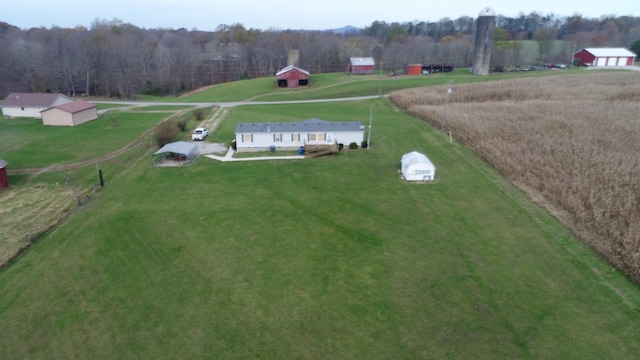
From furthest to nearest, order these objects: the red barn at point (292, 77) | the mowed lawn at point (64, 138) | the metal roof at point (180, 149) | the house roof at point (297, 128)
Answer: the red barn at point (292, 77) → the mowed lawn at point (64, 138) → the house roof at point (297, 128) → the metal roof at point (180, 149)

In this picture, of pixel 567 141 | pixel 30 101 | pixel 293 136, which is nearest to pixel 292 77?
pixel 293 136

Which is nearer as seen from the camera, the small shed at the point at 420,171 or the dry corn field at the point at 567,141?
the dry corn field at the point at 567,141

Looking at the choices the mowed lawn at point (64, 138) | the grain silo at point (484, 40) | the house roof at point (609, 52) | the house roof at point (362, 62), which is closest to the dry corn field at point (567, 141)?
the grain silo at point (484, 40)

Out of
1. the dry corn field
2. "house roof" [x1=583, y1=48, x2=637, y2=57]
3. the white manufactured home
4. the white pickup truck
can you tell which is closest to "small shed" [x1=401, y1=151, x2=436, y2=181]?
the dry corn field

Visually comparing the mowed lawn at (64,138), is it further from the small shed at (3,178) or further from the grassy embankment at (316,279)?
the grassy embankment at (316,279)

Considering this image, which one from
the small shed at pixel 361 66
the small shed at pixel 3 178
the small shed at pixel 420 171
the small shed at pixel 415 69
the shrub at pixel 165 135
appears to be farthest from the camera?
the small shed at pixel 415 69

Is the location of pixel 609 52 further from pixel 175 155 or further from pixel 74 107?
pixel 74 107
